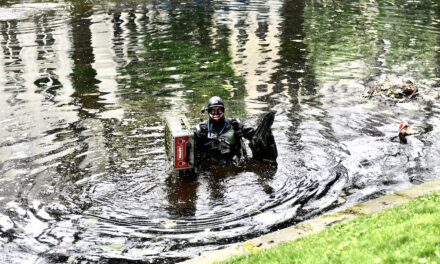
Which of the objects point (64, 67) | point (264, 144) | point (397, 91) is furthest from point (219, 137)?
point (64, 67)

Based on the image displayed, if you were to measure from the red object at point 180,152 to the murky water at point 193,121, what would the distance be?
0.33 metres

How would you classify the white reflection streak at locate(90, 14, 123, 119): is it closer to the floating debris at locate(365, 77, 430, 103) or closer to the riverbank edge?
A: the riverbank edge

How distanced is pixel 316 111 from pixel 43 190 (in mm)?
5398

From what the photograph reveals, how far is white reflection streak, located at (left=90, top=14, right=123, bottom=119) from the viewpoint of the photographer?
37.1ft

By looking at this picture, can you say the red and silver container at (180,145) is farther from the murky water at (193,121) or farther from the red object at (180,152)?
the murky water at (193,121)

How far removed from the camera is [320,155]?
8141 millimetres

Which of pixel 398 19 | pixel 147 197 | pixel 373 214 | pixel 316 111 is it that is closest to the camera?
pixel 373 214

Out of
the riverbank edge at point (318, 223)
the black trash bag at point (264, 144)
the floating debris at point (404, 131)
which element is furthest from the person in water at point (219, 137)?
the floating debris at point (404, 131)

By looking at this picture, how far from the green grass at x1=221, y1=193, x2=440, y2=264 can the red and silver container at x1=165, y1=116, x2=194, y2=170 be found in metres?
2.35

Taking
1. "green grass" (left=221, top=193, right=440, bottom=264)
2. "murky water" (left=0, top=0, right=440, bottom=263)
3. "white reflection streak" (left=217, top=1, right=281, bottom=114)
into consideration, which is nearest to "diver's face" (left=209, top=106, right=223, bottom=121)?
"murky water" (left=0, top=0, right=440, bottom=263)

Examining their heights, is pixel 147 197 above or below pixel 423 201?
below

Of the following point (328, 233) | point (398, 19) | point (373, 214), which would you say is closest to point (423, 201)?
point (373, 214)

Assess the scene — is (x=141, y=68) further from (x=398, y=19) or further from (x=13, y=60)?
(x=398, y=19)

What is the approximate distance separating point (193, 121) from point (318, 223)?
4.48 metres
